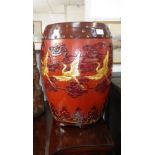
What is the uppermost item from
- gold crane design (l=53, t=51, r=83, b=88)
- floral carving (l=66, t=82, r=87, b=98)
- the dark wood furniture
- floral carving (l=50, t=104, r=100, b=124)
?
gold crane design (l=53, t=51, r=83, b=88)

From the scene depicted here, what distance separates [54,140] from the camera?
51cm

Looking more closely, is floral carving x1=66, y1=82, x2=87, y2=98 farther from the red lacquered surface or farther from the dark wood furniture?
the dark wood furniture

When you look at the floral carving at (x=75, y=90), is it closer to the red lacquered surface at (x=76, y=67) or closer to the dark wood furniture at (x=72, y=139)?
the red lacquered surface at (x=76, y=67)

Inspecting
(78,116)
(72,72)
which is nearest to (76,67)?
(72,72)

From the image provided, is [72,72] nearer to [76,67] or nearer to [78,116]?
[76,67]

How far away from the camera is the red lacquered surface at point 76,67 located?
20.2 inches

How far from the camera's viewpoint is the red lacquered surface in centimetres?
51

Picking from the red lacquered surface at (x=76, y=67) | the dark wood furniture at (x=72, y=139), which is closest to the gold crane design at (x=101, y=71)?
the red lacquered surface at (x=76, y=67)

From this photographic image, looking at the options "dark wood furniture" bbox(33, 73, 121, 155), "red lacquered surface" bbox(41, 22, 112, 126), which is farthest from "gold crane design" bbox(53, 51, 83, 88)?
"dark wood furniture" bbox(33, 73, 121, 155)

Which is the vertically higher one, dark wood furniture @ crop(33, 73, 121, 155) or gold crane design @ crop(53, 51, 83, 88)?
gold crane design @ crop(53, 51, 83, 88)

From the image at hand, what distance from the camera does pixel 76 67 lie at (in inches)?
20.1
